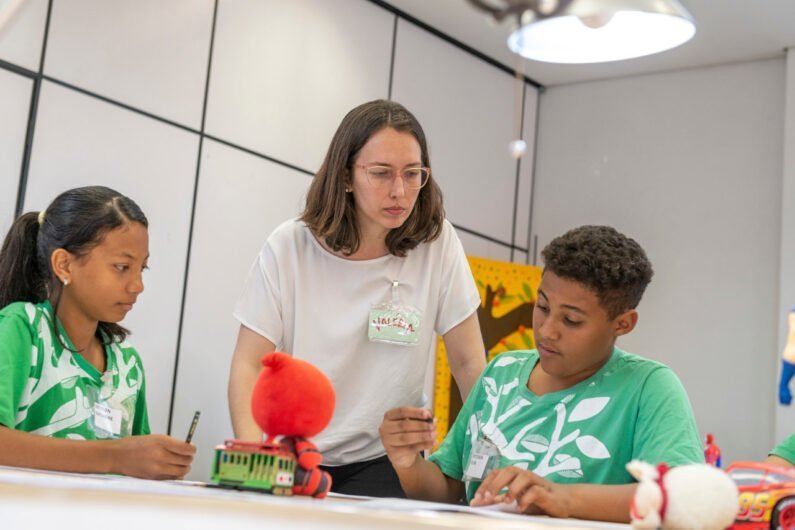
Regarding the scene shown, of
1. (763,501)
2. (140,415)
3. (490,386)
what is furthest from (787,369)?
(140,415)

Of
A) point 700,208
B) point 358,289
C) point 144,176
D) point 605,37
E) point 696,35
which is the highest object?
point 696,35

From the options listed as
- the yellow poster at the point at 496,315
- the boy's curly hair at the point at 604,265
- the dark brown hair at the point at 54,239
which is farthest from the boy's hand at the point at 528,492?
the yellow poster at the point at 496,315

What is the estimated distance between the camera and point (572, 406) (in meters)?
1.49

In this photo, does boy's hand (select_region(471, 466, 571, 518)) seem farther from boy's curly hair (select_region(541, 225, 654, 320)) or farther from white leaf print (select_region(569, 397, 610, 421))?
boy's curly hair (select_region(541, 225, 654, 320))

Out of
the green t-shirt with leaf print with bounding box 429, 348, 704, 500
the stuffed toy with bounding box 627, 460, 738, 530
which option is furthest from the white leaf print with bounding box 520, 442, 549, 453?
the stuffed toy with bounding box 627, 460, 738, 530

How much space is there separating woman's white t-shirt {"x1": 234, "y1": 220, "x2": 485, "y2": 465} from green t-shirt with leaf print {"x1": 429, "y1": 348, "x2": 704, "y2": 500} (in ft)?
0.93

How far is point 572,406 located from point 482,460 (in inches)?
6.5

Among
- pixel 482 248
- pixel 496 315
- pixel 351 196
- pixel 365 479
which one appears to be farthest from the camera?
pixel 482 248

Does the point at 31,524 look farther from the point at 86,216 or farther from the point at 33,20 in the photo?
the point at 33,20

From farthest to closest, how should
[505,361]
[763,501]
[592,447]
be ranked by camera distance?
[505,361], [592,447], [763,501]

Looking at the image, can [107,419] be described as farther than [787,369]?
Yes

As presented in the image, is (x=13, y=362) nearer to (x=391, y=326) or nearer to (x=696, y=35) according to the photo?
(x=391, y=326)

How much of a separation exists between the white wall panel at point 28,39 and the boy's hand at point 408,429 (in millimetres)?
2361

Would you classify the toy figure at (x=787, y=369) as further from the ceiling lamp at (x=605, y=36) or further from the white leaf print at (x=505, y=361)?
the white leaf print at (x=505, y=361)
